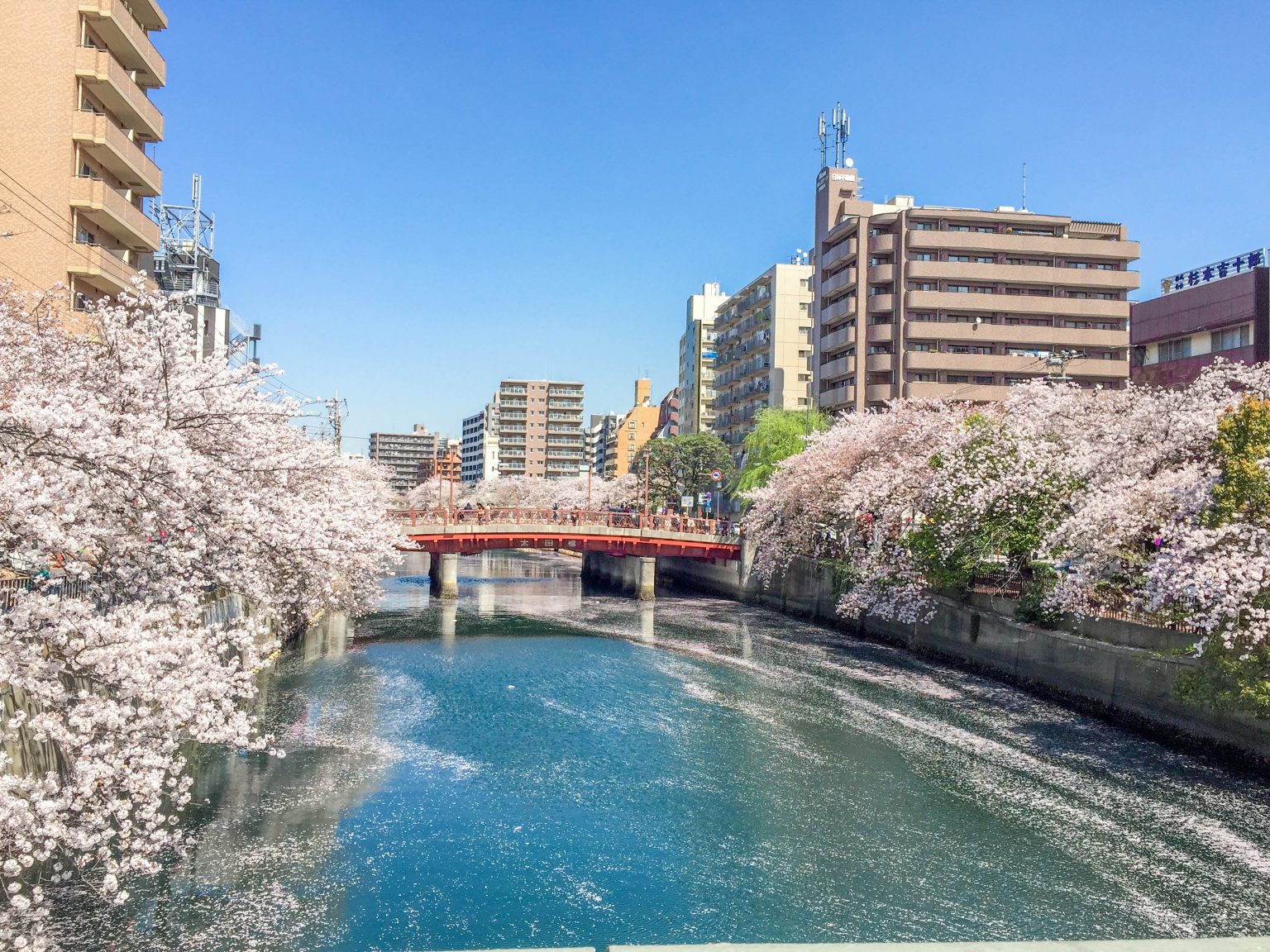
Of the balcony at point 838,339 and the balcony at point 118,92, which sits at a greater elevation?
the balcony at point 118,92

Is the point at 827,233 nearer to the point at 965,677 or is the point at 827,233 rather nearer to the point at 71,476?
the point at 965,677

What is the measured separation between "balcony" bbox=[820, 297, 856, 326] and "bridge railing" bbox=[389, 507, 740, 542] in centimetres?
1532

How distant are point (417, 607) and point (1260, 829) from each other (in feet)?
126

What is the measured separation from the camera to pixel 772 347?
83125mm

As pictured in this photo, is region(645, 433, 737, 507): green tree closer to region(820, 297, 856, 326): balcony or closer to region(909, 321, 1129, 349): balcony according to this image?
region(820, 297, 856, 326): balcony

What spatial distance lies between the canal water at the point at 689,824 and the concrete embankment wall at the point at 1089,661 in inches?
28.7

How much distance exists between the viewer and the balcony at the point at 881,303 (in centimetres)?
5981

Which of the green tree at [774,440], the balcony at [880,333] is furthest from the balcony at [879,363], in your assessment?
the green tree at [774,440]

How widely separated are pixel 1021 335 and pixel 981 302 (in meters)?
2.97

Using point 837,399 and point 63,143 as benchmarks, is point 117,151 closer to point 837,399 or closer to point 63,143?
point 63,143

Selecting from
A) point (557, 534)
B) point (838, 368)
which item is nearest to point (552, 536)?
point (557, 534)

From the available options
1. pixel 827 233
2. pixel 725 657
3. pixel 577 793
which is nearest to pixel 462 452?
pixel 827 233

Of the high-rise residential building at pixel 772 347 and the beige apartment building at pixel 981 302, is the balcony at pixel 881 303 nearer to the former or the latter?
the beige apartment building at pixel 981 302

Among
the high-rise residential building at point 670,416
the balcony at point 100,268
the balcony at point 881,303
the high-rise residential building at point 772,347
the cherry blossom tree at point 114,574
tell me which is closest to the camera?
the cherry blossom tree at point 114,574
